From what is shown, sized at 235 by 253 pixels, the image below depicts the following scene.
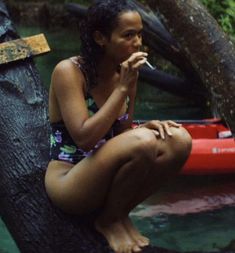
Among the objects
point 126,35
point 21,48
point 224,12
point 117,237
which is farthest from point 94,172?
point 224,12

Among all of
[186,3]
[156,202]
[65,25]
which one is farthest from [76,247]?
[65,25]

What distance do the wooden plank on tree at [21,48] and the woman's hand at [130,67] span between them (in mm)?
1255

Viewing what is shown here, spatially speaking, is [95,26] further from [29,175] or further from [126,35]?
[29,175]

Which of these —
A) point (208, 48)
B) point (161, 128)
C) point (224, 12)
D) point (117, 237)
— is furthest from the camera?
point (224, 12)

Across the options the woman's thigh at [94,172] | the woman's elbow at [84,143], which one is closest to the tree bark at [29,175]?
the woman's thigh at [94,172]

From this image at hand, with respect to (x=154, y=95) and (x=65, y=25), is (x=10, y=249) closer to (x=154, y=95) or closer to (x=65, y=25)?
(x=154, y=95)

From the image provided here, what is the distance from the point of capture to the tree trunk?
377 cm

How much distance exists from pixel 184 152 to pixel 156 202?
2.95 m

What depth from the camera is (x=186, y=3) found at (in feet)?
13.1

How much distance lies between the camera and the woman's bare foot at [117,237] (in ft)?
9.47

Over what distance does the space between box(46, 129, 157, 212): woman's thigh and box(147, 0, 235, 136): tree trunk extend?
118 centimetres

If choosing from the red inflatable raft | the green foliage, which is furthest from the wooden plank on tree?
the green foliage

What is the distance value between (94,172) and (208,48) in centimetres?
140

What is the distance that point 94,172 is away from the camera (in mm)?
2738
